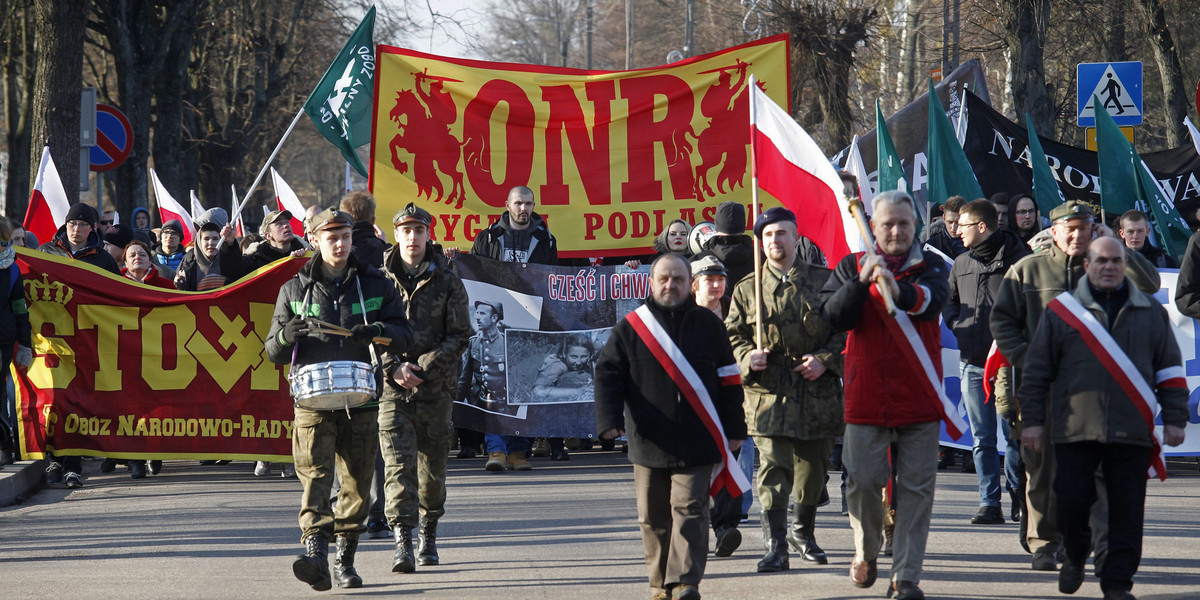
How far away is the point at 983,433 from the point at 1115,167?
3.70m

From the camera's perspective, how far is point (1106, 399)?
642 cm

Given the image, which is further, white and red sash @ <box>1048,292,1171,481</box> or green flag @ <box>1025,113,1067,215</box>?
green flag @ <box>1025,113,1067,215</box>

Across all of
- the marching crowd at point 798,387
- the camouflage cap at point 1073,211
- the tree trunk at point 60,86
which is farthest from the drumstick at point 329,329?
the tree trunk at point 60,86

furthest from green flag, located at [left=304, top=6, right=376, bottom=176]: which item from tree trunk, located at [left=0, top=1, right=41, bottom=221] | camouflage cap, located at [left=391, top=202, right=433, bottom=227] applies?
tree trunk, located at [left=0, top=1, right=41, bottom=221]

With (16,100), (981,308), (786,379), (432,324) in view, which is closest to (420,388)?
(432,324)

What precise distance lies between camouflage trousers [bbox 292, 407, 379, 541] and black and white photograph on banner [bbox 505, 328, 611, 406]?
15.6 ft

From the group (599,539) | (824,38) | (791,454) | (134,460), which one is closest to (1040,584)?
(791,454)

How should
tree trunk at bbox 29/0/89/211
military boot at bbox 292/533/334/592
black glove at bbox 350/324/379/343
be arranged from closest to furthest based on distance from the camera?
military boot at bbox 292/533/334/592 → black glove at bbox 350/324/379/343 → tree trunk at bbox 29/0/89/211

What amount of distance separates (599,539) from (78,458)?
4.95 m

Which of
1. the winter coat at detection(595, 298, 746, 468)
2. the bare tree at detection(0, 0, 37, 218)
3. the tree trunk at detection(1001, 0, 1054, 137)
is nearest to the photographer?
the winter coat at detection(595, 298, 746, 468)

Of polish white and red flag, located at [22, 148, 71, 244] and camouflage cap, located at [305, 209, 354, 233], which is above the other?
polish white and red flag, located at [22, 148, 71, 244]

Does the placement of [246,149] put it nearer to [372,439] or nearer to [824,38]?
[824,38]

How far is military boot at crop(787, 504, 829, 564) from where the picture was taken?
7.64 metres

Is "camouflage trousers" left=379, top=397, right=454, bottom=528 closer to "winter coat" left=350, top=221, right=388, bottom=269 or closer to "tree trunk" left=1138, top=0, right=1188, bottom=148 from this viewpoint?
"winter coat" left=350, top=221, right=388, bottom=269
